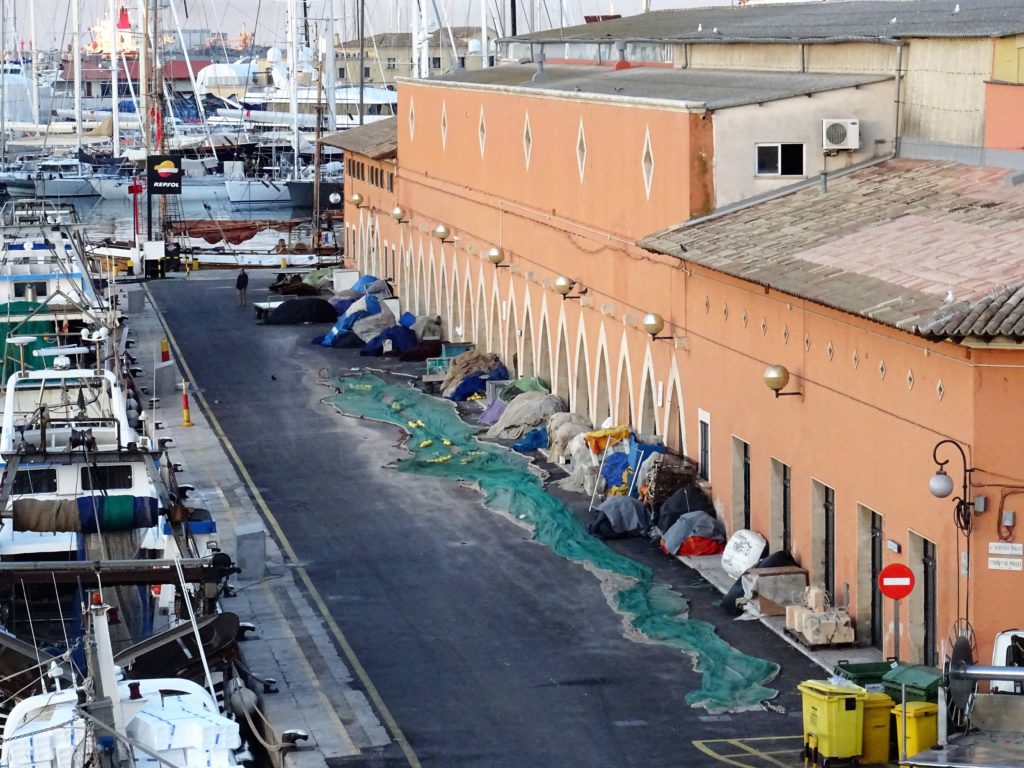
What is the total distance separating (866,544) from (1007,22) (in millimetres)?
8786

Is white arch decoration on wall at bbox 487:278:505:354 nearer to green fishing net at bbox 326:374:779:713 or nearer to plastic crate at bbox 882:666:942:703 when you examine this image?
green fishing net at bbox 326:374:779:713

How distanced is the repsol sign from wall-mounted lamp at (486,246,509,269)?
88.3ft

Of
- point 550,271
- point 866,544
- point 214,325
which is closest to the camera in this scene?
point 866,544

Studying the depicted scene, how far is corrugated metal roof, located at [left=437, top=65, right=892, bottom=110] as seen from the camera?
31562 millimetres

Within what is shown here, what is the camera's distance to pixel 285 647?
2592 cm

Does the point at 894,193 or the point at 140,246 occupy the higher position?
the point at 894,193

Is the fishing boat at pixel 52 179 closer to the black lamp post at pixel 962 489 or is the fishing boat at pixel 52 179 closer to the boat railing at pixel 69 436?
the boat railing at pixel 69 436

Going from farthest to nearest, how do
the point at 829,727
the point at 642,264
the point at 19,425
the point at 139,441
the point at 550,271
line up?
the point at 550,271
the point at 642,264
the point at 19,425
the point at 139,441
the point at 829,727

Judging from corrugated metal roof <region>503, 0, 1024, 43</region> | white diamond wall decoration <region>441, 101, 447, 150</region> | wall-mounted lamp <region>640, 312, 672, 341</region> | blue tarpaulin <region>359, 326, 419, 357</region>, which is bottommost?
blue tarpaulin <region>359, 326, 419, 357</region>

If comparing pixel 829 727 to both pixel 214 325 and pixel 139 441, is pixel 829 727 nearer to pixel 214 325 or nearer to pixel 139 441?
pixel 139 441

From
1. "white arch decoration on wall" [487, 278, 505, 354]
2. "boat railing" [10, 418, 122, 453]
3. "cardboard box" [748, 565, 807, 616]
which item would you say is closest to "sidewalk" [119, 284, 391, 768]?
"boat railing" [10, 418, 122, 453]

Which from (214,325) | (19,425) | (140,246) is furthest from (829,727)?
(140,246)

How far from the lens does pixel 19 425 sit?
30.7m

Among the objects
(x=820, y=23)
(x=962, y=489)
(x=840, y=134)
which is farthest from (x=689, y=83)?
(x=962, y=489)
